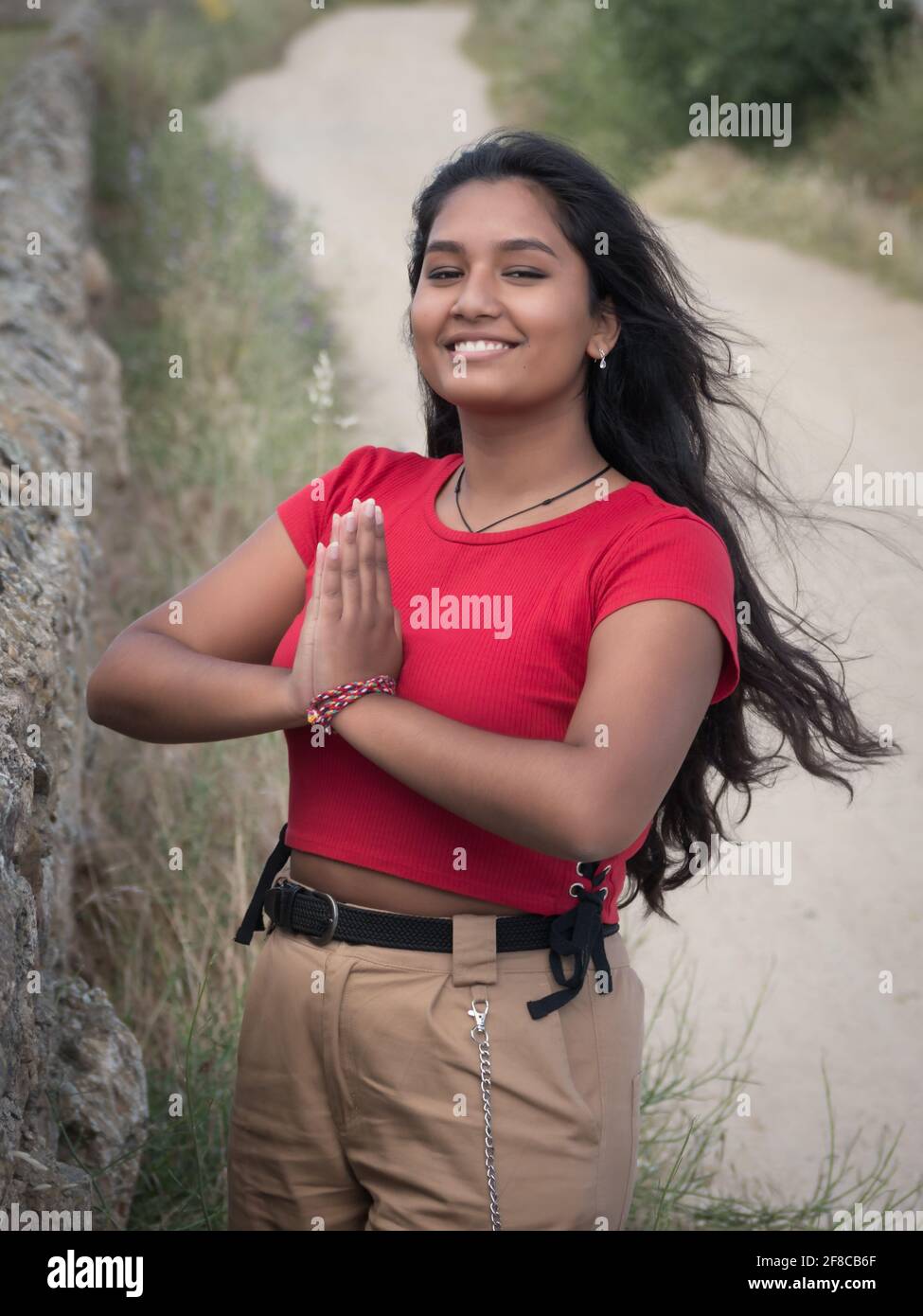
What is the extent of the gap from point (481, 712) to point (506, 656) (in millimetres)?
84

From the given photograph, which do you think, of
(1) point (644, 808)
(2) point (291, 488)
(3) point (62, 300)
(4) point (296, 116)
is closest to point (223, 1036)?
(1) point (644, 808)

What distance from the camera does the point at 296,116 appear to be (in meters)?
16.2

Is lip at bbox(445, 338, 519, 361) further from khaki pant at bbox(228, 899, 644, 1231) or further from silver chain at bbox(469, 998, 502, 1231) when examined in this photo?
silver chain at bbox(469, 998, 502, 1231)

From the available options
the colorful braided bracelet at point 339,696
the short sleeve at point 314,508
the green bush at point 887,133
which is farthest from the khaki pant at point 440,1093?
the green bush at point 887,133

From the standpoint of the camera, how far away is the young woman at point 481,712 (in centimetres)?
190

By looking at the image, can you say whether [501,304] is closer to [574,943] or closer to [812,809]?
[574,943]

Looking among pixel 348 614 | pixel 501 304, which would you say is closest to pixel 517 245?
pixel 501 304

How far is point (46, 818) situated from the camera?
2.66 metres

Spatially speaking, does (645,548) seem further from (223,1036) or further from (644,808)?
(223,1036)

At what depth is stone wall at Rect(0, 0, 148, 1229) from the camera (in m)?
2.19

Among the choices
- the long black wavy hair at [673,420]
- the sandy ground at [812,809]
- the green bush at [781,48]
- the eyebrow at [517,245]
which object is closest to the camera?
the eyebrow at [517,245]

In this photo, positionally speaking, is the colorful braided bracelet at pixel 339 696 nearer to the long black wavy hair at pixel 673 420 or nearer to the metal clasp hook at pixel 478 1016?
the metal clasp hook at pixel 478 1016

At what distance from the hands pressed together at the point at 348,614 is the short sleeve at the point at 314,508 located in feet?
1.05
